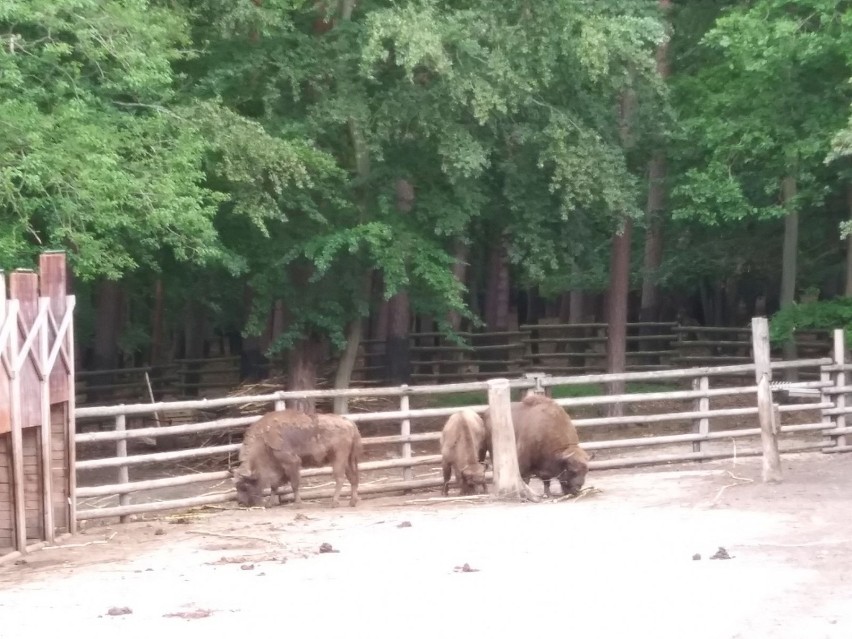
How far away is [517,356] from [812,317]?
A: 1038 centimetres

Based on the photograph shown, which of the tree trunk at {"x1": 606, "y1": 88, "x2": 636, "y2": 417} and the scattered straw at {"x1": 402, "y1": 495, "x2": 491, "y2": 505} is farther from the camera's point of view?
the tree trunk at {"x1": 606, "y1": 88, "x2": 636, "y2": 417}

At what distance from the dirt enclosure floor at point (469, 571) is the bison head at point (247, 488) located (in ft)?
0.85

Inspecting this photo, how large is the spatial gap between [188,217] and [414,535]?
5426mm

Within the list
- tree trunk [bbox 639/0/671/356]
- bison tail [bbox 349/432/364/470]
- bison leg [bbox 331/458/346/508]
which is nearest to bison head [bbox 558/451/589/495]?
bison tail [bbox 349/432/364/470]

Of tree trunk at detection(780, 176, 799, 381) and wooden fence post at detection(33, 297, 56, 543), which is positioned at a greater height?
tree trunk at detection(780, 176, 799, 381)

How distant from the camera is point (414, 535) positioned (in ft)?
33.9

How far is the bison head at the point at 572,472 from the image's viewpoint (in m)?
12.6

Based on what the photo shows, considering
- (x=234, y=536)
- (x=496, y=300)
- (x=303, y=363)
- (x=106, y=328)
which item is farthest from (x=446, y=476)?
(x=496, y=300)

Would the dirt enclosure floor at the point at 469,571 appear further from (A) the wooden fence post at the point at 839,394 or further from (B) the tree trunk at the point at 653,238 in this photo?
(B) the tree trunk at the point at 653,238

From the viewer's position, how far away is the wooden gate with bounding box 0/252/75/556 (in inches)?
382

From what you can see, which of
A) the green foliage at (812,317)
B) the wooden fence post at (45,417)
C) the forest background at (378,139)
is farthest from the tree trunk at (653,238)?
the wooden fence post at (45,417)

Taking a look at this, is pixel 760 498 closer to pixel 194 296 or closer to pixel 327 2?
pixel 327 2

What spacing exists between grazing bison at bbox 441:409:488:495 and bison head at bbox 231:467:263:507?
1.89 meters

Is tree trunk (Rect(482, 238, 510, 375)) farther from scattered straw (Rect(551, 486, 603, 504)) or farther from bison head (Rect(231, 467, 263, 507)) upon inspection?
bison head (Rect(231, 467, 263, 507))
